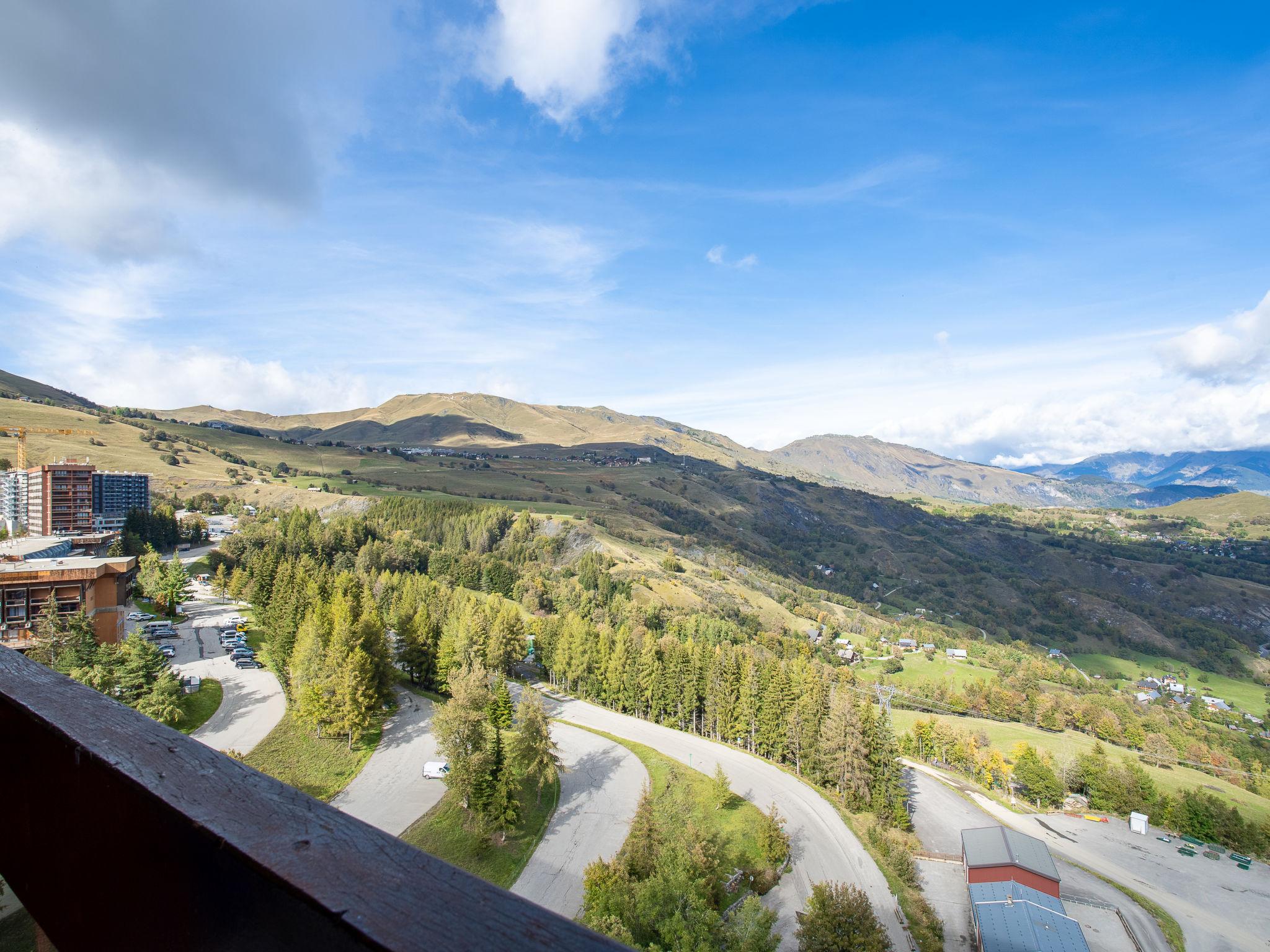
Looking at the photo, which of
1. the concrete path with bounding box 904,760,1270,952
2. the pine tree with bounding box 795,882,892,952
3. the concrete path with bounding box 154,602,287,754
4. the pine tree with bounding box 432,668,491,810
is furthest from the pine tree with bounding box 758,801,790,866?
the concrete path with bounding box 154,602,287,754

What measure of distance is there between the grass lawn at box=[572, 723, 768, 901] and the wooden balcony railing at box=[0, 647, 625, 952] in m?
24.9

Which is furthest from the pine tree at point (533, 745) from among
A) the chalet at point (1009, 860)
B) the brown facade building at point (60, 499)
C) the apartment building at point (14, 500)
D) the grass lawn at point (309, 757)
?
the apartment building at point (14, 500)

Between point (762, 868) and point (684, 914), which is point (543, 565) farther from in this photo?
point (684, 914)

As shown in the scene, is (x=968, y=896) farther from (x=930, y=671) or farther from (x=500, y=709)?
(x=930, y=671)

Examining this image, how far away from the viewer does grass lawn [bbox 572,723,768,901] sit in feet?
83.6

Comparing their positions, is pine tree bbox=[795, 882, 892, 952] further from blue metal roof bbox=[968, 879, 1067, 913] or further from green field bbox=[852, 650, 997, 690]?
green field bbox=[852, 650, 997, 690]

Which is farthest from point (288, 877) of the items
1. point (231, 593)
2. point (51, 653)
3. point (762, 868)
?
point (231, 593)

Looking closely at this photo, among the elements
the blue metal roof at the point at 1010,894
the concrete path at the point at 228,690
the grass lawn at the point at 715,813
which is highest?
the concrete path at the point at 228,690

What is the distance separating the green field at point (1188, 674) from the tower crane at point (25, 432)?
179 metres

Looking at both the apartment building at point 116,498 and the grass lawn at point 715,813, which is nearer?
the grass lawn at point 715,813

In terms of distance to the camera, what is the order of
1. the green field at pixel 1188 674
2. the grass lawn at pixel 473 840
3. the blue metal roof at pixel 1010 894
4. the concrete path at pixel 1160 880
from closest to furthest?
1. the grass lawn at pixel 473 840
2. the blue metal roof at pixel 1010 894
3. the concrete path at pixel 1160 880
4. the green field at pixel 1188 674

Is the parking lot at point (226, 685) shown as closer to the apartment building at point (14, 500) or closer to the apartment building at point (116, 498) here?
the apartment building at point (116, 498)

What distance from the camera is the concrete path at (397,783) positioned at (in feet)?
82.5

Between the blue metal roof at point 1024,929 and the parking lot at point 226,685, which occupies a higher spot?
the parking lot at point 226,685
